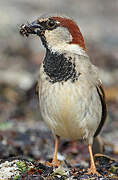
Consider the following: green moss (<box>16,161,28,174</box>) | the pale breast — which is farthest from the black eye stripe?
green moss (<box>16,161,28,174</box>)

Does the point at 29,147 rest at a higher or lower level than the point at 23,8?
lower

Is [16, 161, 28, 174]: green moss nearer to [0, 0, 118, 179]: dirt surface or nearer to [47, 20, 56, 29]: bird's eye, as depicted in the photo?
[0, 0, 118, 179]: dirt surface

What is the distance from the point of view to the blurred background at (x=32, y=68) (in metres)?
7.04

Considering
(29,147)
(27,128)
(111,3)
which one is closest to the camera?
(29,147)

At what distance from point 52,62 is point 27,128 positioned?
2489 millimetres

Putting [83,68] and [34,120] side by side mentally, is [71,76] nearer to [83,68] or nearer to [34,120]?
[83,68]

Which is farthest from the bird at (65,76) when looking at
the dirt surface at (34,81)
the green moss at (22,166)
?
the green moss at (22,166)

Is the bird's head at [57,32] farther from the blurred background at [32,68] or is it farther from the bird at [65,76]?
the blurred background at [32,68]

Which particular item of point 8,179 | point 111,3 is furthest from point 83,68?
point 111,3

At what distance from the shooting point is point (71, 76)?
5355 mm

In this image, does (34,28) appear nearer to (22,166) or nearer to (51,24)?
(51,24)

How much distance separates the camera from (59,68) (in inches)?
213

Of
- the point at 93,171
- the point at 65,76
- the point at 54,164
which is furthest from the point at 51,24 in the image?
the point at 93,171

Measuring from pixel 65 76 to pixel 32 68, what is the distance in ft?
20.2
